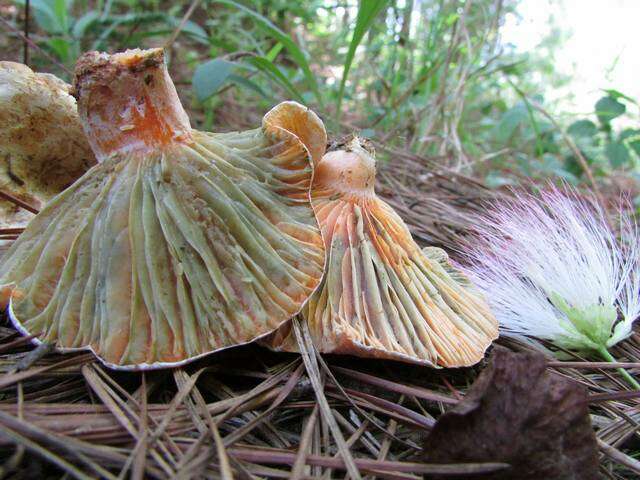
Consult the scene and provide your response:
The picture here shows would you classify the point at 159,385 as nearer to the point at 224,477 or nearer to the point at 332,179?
the point at 224,477

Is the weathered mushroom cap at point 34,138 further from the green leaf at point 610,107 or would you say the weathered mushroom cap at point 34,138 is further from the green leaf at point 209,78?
the green leaf at point 610,107

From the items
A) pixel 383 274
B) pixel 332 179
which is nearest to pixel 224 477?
pixel 383 274

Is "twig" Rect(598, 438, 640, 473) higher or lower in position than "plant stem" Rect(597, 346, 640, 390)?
higher

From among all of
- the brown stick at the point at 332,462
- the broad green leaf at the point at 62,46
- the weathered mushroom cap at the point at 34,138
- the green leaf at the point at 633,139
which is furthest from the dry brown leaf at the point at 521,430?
the broad green leaf at the point at 62,46

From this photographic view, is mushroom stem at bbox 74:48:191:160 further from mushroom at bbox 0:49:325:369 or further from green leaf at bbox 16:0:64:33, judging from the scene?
green leaf at bbox 16:0:64:33

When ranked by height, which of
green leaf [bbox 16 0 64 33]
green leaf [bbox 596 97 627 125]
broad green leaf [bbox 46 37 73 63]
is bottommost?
broad green leaf [bbox 46 37 73 63]

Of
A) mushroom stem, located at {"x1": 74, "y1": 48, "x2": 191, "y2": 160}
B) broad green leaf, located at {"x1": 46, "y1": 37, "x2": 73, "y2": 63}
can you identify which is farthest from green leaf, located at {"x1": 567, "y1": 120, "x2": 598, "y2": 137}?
broad green leaf, located at {"x1": 46, "y1": 37, "x2": 73, "y2": 63}

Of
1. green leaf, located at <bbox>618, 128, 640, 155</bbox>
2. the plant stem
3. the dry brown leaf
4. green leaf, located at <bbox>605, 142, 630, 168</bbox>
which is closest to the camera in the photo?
the dry brown leaf
